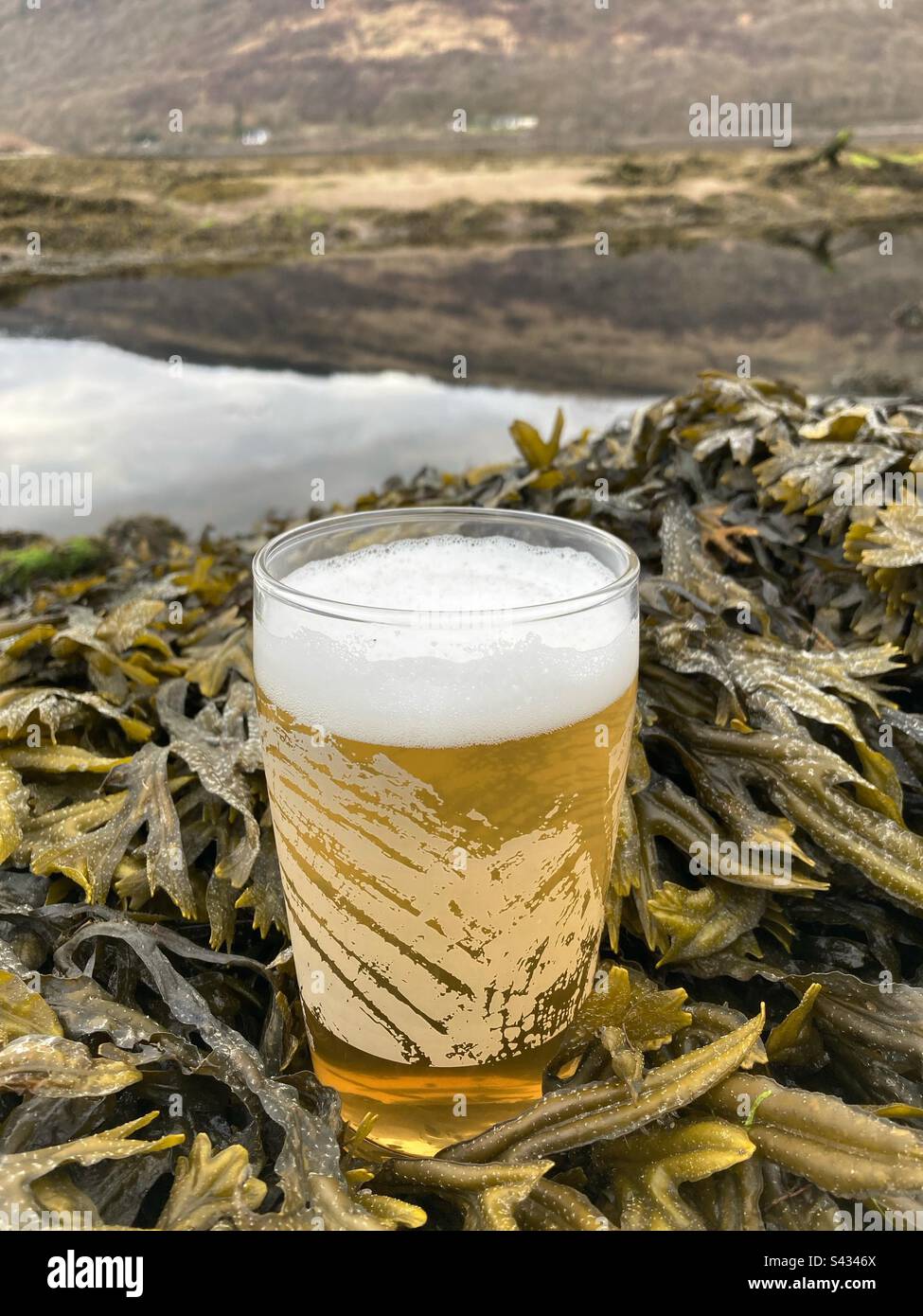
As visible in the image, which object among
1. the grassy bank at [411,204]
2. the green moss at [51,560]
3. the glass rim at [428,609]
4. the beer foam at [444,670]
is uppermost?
the grassy bank at [411,204]

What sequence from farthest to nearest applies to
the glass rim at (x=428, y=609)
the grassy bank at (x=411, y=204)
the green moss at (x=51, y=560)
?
the grassy bank at (x=411, y=204) < the green moss at (x=51, y=560) < the glass rim at (x=428, y=609)

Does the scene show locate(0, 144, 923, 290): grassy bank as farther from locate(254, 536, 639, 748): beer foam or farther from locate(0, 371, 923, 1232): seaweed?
locate(254, 536, 639, 748): beer foam

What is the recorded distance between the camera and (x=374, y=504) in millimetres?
1964

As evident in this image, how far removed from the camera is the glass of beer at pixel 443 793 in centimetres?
70

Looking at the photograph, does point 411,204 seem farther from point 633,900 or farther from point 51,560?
point 633,900

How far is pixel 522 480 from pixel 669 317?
41.2 feet

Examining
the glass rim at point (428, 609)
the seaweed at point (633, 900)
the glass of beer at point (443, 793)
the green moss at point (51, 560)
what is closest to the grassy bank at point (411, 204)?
the green moss at point (51, 560)

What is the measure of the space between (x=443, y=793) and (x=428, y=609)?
15cm

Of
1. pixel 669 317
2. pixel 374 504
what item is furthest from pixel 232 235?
pixel 374 504

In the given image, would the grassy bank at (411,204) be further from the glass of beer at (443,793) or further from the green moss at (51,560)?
the glass of beer at (443,793)

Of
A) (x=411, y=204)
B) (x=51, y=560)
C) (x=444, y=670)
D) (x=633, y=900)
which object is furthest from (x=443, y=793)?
(x=411, y=204)

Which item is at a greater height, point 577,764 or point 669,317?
point 669,317

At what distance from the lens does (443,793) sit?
0.71 m
